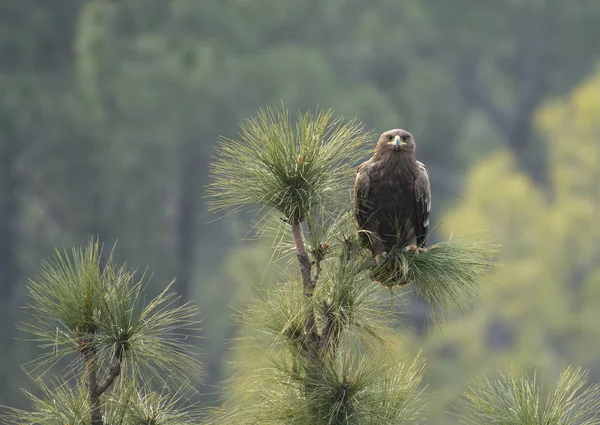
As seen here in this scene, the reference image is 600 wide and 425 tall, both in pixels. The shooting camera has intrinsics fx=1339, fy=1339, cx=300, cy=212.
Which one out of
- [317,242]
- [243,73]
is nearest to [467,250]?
[317,242]

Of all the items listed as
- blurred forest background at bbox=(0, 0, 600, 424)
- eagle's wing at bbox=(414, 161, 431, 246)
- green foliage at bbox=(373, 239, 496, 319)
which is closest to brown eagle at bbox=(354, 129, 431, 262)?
eagle's wing at bbox=(414, 161, 431, 246)

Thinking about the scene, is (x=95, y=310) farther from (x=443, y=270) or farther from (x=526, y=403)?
(x=526, y=403)

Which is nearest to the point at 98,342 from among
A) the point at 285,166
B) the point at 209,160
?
the point at 285,166

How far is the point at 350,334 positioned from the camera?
15.1 ft

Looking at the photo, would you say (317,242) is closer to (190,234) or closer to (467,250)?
(467,250)

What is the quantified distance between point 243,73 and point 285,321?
57.8 ft

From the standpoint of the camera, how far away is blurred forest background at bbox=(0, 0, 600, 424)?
19.3 meters

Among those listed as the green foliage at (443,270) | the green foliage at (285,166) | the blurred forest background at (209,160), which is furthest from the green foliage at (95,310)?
the blurred forest background at (209,160)

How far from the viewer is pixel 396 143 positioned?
5477mm

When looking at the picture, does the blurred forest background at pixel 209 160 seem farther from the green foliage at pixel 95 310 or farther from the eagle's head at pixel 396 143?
the green foliage at pixel 95 310

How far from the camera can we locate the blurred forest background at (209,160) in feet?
63.2

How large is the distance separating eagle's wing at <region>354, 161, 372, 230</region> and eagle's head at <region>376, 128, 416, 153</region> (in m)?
0.11

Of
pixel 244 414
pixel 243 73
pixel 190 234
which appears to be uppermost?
pixel 243 73

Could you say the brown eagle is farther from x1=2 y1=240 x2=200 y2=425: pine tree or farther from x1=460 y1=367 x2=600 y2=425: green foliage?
x1=2 y1=240 x2=200 y2=425: pine tree
